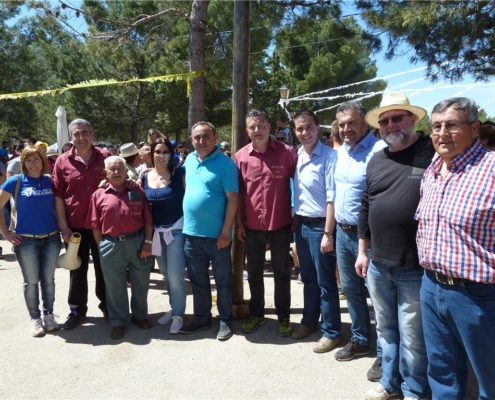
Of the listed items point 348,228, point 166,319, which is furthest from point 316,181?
point 166,319

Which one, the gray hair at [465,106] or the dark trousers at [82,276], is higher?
the gray hair at [465,106]

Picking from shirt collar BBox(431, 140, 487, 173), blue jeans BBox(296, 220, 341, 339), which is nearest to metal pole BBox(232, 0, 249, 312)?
blue jeans BBox(296, 220, 341, 339)

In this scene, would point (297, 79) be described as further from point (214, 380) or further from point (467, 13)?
point (214, 380)

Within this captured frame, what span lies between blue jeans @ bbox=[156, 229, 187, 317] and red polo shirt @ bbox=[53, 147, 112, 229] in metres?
0.86

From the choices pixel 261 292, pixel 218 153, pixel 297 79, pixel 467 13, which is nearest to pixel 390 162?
pixel 218 153

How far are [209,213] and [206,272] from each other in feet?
2.10

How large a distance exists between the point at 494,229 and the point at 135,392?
2.66 metres

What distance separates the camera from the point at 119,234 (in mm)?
3852

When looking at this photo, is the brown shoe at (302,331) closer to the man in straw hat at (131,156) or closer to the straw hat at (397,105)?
the straw hat at (397,105)

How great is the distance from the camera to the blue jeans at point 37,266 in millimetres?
3943

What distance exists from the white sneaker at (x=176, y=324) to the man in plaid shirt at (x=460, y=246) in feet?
8.25

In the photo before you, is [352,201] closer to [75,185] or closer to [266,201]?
[266,201]

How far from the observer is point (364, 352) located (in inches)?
136

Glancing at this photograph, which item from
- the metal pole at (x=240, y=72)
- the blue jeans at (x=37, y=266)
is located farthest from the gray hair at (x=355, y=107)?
the blue jeans at (x=37, y=266)
